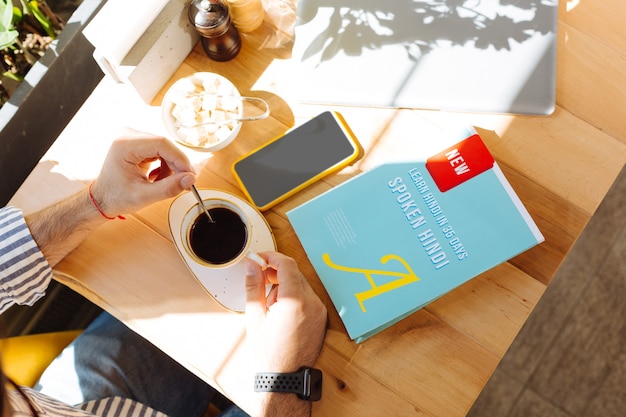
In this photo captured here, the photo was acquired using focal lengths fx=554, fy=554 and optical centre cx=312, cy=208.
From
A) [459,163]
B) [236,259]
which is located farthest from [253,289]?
[459,163]

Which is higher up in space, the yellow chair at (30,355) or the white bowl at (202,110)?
the white bowl at (202,110)

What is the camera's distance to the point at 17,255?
3.04 ft

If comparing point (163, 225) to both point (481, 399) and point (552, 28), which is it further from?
point (481, 399)

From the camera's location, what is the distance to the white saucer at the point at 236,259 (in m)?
0.89

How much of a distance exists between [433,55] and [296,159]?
11.8 inches

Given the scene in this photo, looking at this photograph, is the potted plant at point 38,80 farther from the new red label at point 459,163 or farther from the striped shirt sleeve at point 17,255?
the new red label at point 459,163

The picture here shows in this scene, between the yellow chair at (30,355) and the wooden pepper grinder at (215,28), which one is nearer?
the wooden pepper grinder at (215,28)

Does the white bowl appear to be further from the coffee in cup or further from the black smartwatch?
the black smartwatch

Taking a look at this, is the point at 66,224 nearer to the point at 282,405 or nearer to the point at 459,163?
the point at 282,405

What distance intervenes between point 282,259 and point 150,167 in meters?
0.29

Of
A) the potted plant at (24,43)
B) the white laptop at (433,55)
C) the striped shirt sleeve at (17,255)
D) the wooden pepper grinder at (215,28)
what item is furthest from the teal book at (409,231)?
the potted plant at (24,43)

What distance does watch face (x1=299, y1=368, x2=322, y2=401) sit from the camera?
85 centimetres

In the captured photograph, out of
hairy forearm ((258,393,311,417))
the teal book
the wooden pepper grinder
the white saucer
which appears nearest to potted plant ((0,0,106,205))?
the wooden pepper grinder

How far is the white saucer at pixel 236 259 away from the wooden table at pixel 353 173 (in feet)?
0.08
